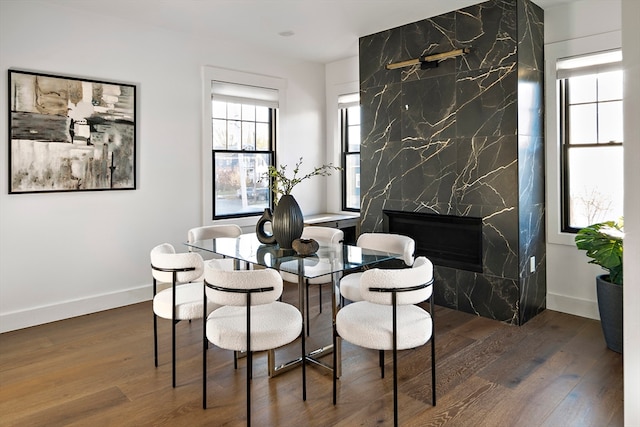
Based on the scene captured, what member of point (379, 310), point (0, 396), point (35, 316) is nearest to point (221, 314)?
point (379, 310)

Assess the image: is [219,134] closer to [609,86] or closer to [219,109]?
[219,109]

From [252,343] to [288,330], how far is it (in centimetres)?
20

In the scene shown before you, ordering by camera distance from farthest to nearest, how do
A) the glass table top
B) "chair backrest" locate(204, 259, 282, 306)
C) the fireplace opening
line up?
the fireplace opening, the glass table top, "chair backrest" locate(204, 259, 282, 306)

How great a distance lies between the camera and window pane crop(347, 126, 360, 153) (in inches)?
230

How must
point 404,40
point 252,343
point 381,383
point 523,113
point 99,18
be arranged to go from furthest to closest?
point 404,40
point 99,18
point 523,113
point 381,383
point 252,343

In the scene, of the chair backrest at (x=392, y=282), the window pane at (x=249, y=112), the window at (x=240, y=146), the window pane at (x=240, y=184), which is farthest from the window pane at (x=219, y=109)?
the chair backrest at (x=392, y=282)

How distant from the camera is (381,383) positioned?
2.76m

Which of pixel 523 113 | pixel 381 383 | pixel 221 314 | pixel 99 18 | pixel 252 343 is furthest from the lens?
pixel 99 18

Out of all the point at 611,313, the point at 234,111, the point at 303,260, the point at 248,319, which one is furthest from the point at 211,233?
the point at 611,313

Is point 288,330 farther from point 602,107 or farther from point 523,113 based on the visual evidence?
point 602,107

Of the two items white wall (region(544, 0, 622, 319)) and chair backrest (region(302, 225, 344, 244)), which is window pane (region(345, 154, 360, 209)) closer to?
chair backrest (region(302, 225, 344, 244))

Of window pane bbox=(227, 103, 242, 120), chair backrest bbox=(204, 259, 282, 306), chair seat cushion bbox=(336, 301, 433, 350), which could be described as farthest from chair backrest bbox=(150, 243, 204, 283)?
window pane bbox=(227, 103, 242, 120)

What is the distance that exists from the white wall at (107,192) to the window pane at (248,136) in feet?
1.99

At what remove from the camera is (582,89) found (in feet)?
13.0
